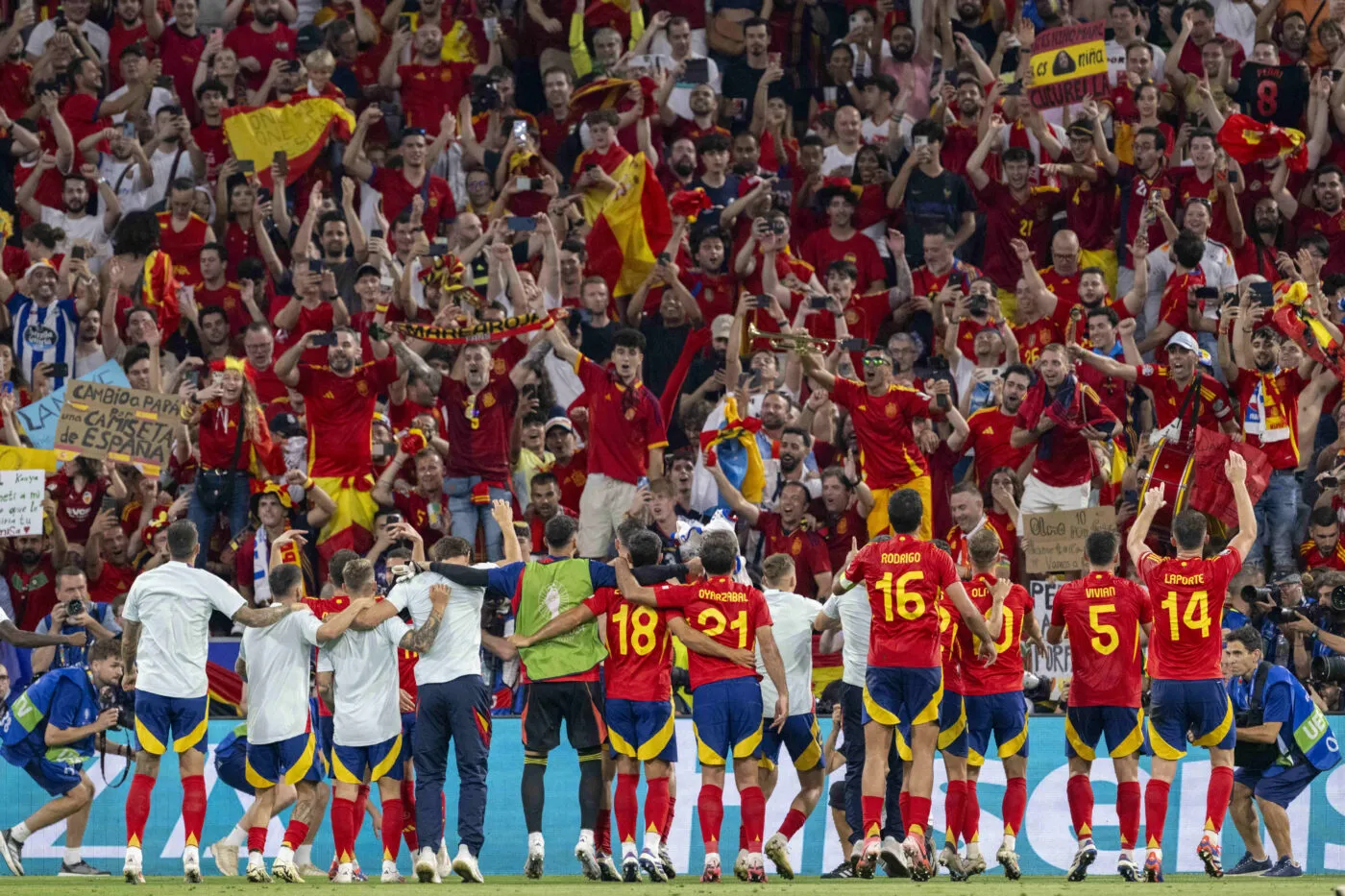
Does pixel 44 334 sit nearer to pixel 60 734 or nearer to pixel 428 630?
pixel 60 734

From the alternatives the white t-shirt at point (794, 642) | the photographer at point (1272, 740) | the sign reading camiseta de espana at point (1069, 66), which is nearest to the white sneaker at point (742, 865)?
the white t-shirt at point (794, 642)

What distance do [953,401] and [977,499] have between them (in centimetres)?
220

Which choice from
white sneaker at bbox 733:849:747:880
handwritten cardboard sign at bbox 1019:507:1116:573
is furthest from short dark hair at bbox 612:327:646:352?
white sneaker at bbox 733:849:747:880

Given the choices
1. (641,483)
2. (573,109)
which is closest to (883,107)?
(573,109)

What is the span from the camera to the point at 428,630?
38.8ft

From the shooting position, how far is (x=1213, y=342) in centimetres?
1703

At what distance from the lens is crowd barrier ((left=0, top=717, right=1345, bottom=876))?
13.6m

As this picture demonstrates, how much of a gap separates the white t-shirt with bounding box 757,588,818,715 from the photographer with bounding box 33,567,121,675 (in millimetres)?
4688

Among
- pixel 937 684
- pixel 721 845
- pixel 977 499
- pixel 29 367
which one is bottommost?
pixel 721 845

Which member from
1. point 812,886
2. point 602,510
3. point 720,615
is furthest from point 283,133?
point 812,886

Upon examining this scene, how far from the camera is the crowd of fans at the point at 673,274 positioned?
52.0ft

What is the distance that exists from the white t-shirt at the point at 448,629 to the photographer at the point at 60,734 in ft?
8.55

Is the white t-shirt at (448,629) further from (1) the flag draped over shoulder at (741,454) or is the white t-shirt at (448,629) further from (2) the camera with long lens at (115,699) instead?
(1) the flag draped over shoulder at (741,454)

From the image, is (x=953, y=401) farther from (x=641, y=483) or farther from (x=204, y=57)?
(x=204, y=57)
